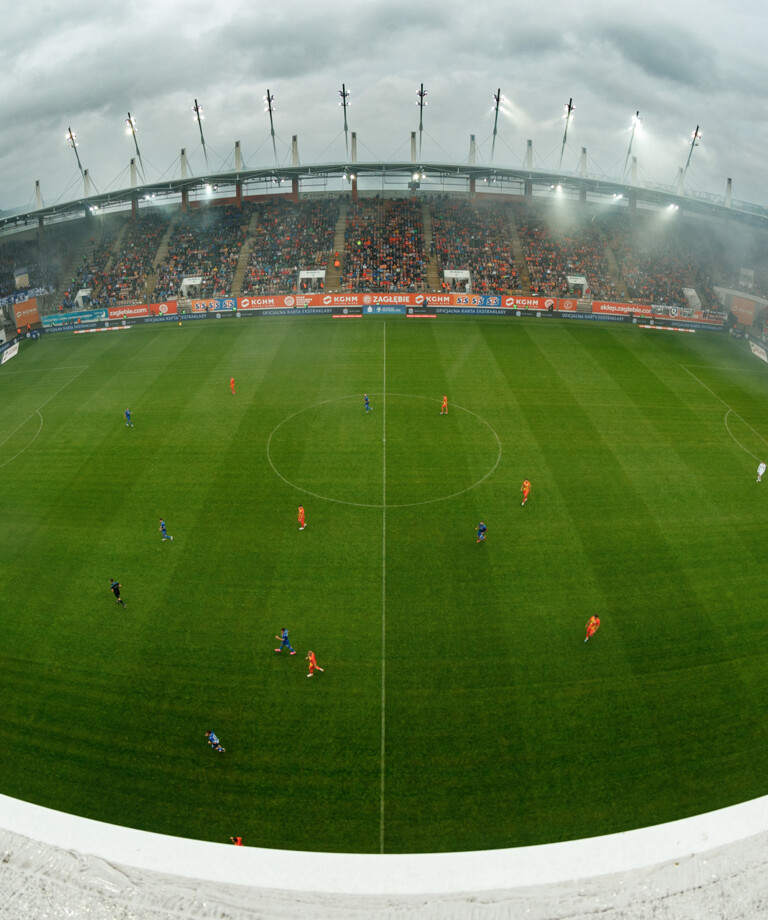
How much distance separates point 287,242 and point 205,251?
27.2 feet

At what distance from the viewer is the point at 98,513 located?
952 inches

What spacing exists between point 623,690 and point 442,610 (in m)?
5.73

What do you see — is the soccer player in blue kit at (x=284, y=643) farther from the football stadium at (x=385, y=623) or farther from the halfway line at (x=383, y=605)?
the halfway line at (x=383, y=605)

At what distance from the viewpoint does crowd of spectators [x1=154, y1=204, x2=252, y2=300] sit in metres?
53.5

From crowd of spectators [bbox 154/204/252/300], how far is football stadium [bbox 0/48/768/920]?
11.8 metres

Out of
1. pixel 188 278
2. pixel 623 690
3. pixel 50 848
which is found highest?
pixel 50 848

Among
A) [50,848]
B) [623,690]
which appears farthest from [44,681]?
[623,690]

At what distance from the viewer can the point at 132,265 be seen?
57250mm

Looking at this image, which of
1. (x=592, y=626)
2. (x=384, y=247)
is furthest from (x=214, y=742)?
(x=384, y=247)

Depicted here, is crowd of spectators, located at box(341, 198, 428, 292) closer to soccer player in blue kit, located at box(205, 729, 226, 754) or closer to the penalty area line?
the penalty area line

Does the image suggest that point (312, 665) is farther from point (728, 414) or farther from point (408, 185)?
point (408, 185)

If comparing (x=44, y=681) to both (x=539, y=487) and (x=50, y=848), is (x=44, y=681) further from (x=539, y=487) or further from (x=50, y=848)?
(x=539, y=487)

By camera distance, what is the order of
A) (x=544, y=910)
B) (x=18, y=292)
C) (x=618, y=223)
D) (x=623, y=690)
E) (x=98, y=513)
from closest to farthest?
(x=544, y=910)
(x=623, y=690)
(x=98, y=513)
(x=18, y=292)
(x=618, y=223)

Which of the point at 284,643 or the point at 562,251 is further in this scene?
the point at 562,251
